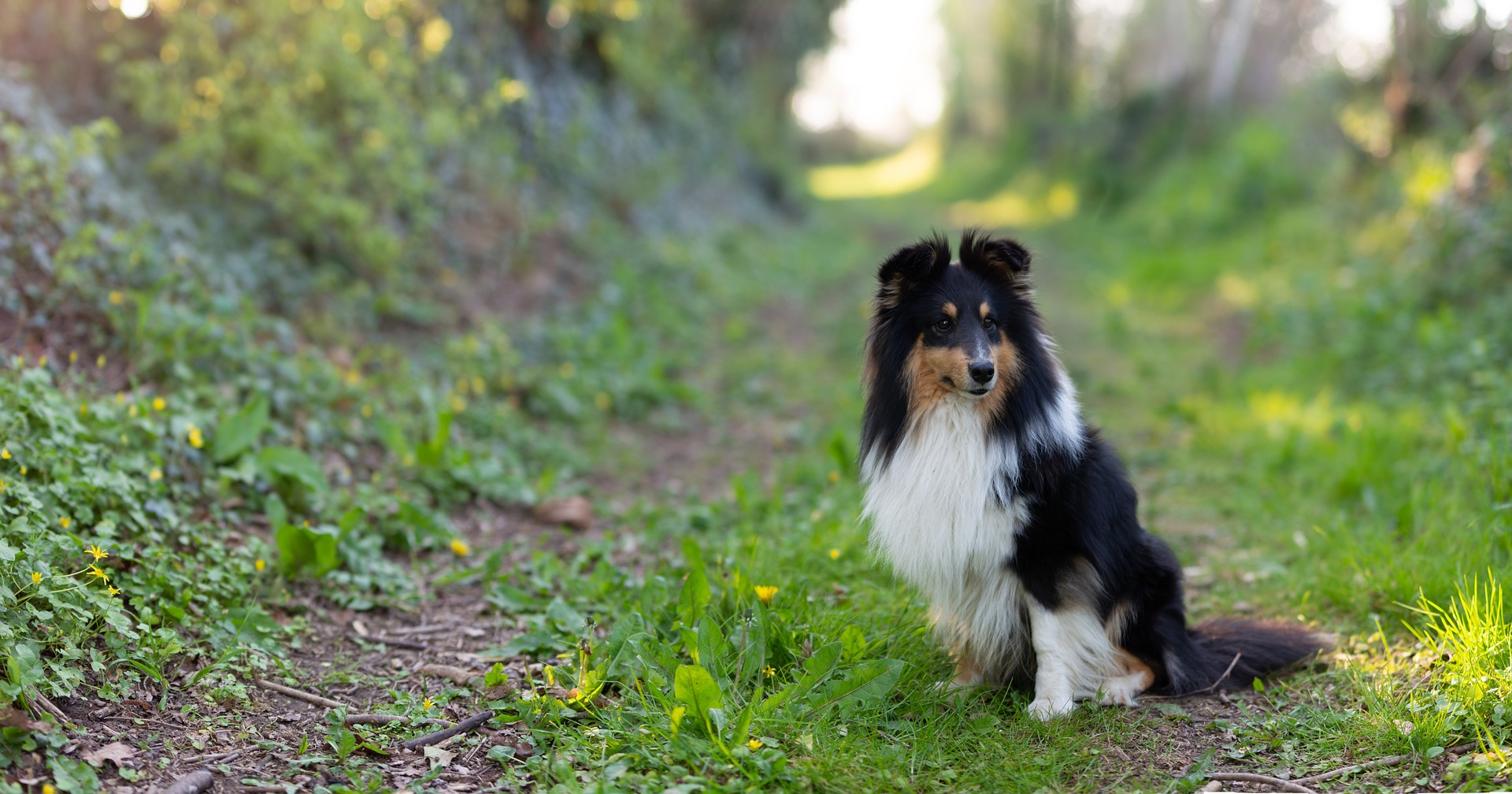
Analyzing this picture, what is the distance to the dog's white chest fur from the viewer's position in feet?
10.6

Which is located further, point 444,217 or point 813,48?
point 813,48

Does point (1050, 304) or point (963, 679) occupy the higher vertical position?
point (1050, 304)

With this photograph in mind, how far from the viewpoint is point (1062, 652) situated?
3252 mm

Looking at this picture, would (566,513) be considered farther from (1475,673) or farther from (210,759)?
(1475,673)

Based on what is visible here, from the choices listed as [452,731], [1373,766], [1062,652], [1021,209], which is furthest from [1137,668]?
[1021,209]

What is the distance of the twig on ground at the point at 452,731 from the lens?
3023 mm

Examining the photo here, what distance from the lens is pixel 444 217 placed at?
768cm

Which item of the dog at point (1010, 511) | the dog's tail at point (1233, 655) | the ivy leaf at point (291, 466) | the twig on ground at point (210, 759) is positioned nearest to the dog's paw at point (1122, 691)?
the dog at point (1010, 511)

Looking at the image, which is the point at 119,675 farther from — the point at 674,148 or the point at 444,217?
the point at 674,148

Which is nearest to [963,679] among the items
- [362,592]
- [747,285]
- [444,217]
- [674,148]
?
[362,592]

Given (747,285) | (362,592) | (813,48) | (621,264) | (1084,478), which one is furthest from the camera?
(813,48)

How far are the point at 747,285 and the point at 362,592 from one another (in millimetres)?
7591

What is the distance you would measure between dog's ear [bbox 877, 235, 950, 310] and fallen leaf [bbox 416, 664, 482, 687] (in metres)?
1.97

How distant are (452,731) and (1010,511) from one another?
190cm
